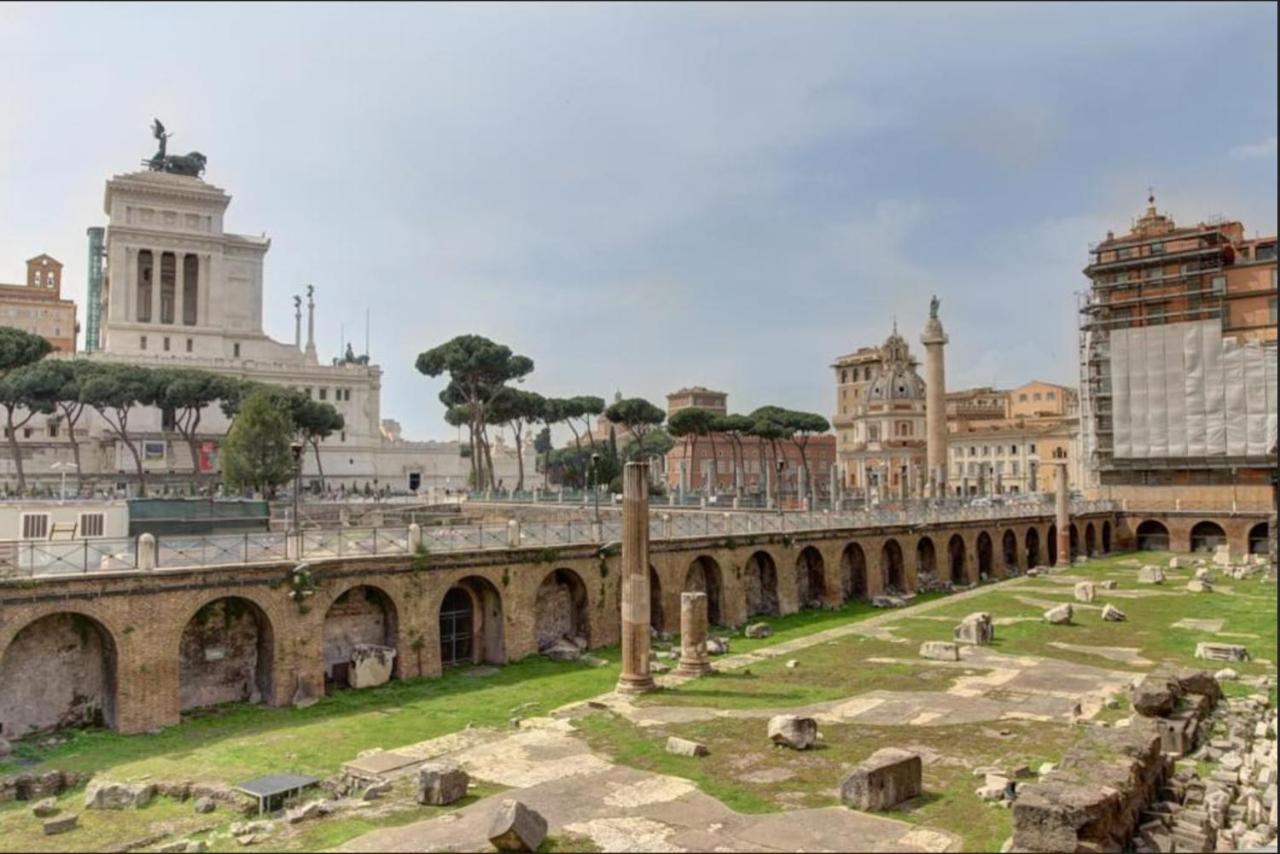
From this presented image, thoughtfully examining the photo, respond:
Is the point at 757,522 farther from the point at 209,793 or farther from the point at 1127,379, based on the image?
the point at 1127,379

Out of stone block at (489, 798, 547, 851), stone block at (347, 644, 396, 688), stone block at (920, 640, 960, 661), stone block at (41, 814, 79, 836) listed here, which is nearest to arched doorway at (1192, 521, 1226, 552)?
stone block at (920, 640, 960, 661)

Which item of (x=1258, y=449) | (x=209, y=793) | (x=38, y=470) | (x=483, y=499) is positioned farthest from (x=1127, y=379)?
(x=38, y=470)

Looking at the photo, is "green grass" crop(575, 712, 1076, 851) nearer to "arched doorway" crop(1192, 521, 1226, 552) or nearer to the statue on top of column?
"arched doorway" crop(1192, 521, 1226, 552)

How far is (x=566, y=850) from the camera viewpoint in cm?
1041

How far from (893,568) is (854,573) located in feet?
10.4

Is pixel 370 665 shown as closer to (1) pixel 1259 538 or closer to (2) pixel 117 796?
(2) pixel 117 796

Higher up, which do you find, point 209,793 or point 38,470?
point 38,470

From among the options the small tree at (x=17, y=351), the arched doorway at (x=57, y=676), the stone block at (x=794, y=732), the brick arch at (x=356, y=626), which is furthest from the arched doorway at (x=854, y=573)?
the small tree at (x=17, y=351)

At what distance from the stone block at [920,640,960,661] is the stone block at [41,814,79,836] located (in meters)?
17.2

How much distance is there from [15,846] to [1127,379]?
58283 millimetres

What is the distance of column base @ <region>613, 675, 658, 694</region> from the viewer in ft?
60.9

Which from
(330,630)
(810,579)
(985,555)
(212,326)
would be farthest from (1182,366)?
(212,326)

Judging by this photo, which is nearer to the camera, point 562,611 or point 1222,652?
point 1222,652

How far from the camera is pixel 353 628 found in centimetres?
2122
